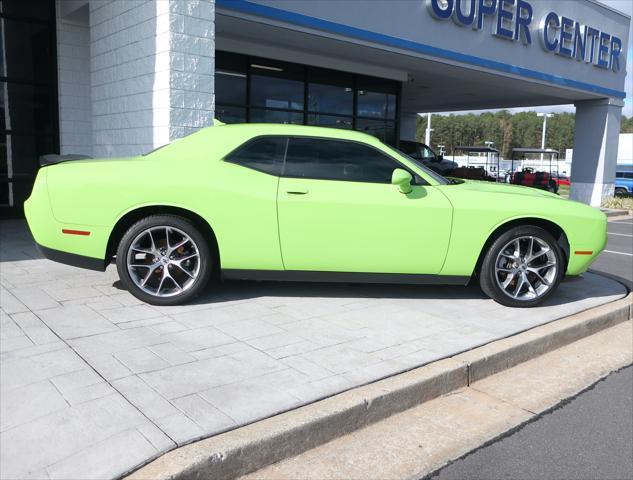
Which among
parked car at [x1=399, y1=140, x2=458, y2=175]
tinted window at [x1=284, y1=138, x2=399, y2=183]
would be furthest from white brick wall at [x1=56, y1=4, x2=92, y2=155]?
parked car at [x1=399, y1=140, x2=458, y2=175]

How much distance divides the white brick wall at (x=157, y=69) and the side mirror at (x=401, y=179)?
306cm

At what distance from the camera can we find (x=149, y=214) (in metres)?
4.75

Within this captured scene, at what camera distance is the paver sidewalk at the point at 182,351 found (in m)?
2.67

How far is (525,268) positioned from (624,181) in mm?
35583

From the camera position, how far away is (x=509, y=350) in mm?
4125

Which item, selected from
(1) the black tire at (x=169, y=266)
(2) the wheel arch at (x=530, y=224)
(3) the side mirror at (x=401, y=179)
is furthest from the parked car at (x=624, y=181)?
(1) the black tire at (x=169, y=266)

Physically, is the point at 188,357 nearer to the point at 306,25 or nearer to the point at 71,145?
the point at 71,145

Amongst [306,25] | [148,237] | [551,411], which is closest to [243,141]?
[148,237]

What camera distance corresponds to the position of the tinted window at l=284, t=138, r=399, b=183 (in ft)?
16.3

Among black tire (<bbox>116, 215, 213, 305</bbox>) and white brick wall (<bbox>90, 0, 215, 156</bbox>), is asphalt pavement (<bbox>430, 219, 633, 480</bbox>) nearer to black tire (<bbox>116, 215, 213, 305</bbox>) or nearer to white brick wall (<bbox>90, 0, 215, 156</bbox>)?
black tire (<bbox>116, 215, 213, 305</bbox>)

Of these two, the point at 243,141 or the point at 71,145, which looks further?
the point at 71,145

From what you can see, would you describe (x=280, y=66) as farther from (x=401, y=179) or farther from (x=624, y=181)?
(x=624, y=181)

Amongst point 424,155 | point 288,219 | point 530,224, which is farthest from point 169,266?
point 424,155

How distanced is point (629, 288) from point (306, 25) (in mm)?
7015
